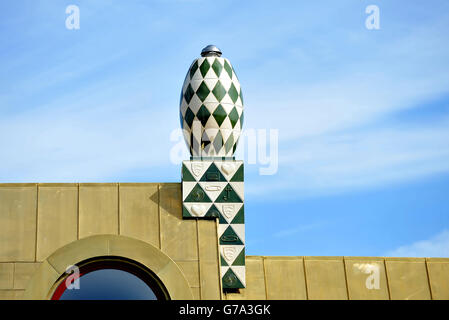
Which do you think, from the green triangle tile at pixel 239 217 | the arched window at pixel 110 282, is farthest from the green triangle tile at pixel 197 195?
the arched window at pixel 110 282

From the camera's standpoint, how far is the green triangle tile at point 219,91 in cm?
1401

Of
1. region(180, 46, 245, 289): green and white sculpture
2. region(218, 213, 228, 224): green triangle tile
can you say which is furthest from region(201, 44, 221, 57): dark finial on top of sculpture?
region(218, 213, 228, 224): green triangle tile

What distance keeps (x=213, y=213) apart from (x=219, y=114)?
6.35ft

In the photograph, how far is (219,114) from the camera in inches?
550

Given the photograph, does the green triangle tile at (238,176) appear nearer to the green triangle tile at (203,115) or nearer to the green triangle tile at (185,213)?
the green triangle tile at (185,213)

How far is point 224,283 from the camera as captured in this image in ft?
43.2

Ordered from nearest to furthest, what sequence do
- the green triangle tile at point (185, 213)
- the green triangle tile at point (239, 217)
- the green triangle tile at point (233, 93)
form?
1. the green triangle tile at point (185, 213)
2. the green triangle tile at point (239, 217)
3. the green triangle tile at point (233, 93)

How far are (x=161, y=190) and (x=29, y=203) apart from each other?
2191 millimetres

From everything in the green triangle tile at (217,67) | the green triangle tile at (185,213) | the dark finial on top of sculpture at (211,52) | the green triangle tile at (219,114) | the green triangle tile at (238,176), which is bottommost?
the green triangle tile at (185,213)

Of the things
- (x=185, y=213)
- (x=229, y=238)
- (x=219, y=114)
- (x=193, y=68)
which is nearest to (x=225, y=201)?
(x=229, y=238)

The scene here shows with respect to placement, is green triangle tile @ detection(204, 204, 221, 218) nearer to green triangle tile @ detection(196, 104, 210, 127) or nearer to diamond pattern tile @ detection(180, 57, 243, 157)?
diamond pattern tile @ detection(180, 57, 243, 157)

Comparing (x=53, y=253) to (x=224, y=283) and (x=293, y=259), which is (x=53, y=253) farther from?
(x=293, y=259)

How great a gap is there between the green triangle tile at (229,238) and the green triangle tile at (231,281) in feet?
1.58

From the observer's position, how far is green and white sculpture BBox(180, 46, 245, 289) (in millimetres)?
13188
